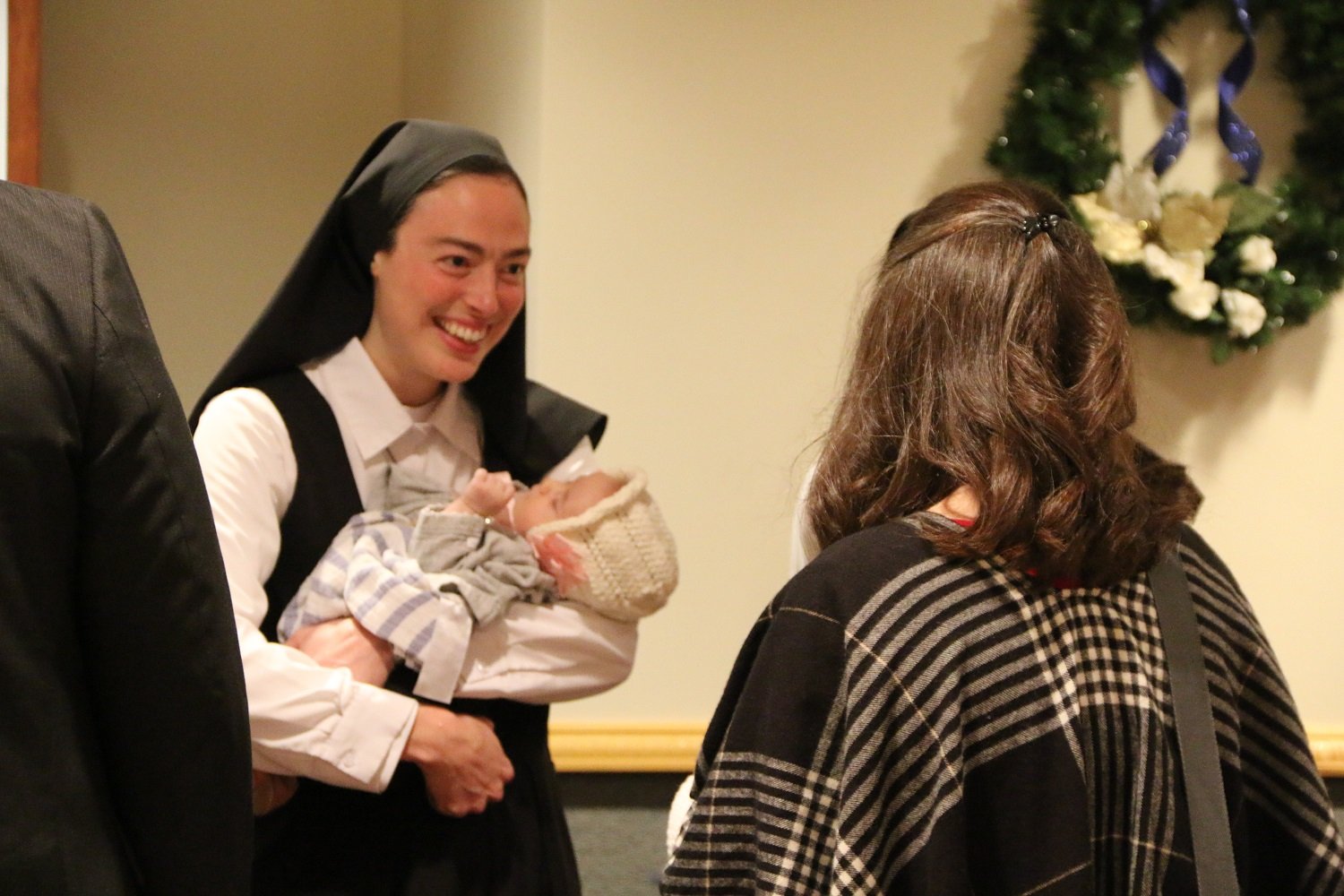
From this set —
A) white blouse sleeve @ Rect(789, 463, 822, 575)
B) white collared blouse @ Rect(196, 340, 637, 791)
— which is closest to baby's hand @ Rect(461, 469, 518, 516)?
white collared blouse @ Rect(196, 340, 637, 791)

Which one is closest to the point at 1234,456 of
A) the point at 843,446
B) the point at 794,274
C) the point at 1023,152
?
the point at 1023,152

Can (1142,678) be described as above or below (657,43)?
below

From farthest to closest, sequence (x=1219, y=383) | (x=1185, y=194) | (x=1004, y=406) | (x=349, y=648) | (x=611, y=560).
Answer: (x=1219, y=383), (x=1185, y=194), (x=611, y=560), (x=349, y=648), (x=1004, y=406)

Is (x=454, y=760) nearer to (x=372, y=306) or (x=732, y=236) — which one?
(x=372, y=306)

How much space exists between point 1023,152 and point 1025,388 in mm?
2033

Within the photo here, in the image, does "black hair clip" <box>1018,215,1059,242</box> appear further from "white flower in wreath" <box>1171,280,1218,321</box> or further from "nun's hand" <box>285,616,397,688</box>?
"white flower in wreath" <box>1171,280,1218,321</box>

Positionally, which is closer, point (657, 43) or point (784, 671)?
point (784, 671)

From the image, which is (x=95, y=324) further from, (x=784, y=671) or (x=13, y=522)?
(x=784, y=671)

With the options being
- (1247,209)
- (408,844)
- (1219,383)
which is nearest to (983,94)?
(1247,209)

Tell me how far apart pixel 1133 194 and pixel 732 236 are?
3.33 feet

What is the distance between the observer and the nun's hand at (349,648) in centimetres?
200

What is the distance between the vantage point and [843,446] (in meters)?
1.68

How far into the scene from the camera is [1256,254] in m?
3.41

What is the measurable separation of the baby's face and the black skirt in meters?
0.29
